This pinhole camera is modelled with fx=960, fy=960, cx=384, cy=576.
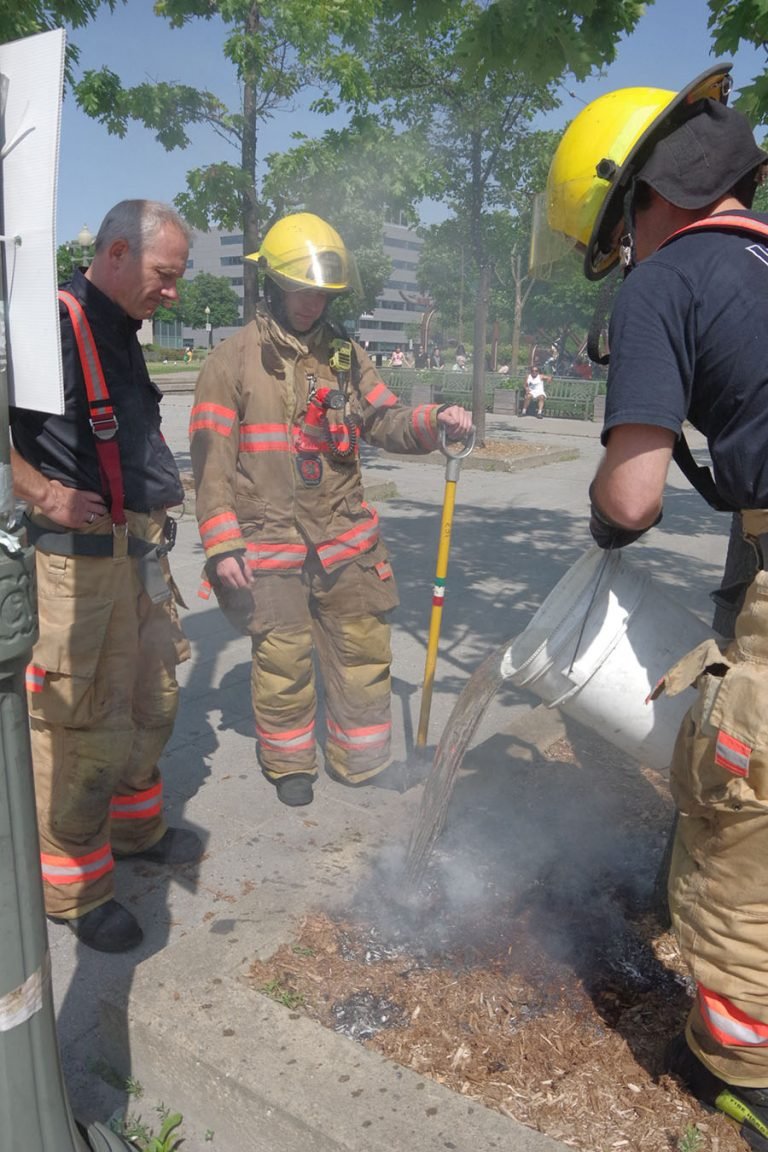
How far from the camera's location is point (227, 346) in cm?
376

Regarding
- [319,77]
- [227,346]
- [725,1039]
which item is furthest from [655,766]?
[319,77]

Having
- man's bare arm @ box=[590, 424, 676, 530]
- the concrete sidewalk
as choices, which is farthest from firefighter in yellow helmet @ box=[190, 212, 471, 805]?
man's bare arm @ box=[590, 424, 676, 530]

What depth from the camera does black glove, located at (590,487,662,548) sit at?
2.03m

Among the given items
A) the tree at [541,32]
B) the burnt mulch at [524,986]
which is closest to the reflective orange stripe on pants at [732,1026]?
the burnt mulch at [524,986]

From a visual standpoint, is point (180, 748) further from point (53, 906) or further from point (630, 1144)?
point (630, 1144)

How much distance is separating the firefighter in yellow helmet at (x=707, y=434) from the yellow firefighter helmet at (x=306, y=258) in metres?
1.61

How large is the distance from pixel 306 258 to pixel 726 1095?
300cm

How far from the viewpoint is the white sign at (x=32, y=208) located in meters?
1.44

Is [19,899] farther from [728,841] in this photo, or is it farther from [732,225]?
[732,225]

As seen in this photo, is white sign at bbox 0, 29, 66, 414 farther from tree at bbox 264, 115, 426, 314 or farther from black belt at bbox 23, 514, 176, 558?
tree at bbox 264, 115, 426, 314

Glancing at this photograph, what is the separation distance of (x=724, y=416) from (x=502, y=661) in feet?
2.92

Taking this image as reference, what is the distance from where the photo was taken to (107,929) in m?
3.03

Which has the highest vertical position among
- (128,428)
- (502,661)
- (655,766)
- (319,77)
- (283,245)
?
(319,77)

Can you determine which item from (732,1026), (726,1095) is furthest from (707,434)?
(726,1095)
